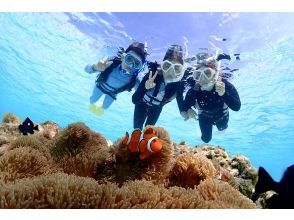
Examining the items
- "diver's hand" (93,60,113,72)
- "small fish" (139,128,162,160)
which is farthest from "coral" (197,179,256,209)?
"diver's hand" (93,60,113,72)

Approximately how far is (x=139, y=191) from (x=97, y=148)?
145cm

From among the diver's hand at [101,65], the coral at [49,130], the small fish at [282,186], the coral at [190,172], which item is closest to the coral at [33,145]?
the coral at [49,130]

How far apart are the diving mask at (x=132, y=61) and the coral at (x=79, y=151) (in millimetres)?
4283

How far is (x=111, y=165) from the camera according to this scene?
3264 millimetres

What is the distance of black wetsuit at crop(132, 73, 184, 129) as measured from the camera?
7652mm

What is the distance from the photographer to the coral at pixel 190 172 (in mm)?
3123

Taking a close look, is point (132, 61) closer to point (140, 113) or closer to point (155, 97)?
point (155, 97)

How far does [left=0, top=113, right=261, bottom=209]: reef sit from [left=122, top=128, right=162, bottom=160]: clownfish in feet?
0.31

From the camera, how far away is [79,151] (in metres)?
3.50

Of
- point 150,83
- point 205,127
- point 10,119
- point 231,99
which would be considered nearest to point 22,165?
point 150,83
